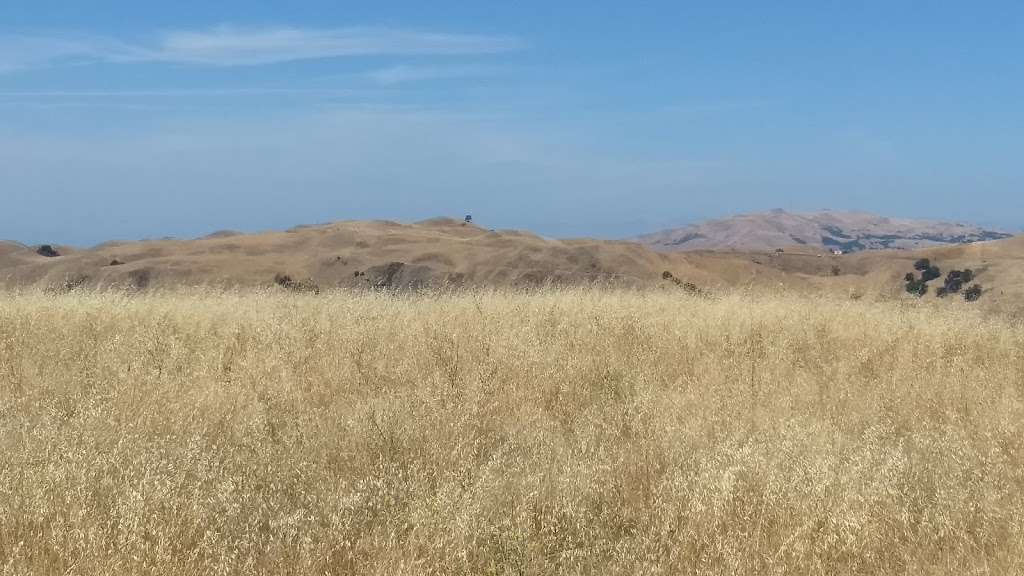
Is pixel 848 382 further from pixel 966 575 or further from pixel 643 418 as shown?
pixel 966 575

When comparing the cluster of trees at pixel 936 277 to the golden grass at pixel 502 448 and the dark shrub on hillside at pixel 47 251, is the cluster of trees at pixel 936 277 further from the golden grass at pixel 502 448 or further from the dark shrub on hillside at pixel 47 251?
the dark shrub on hillside at pixel 47 251

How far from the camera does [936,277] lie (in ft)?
95.2

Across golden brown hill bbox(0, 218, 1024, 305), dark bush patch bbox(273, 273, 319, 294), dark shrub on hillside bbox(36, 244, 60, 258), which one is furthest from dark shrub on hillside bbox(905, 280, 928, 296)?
dark shrub on hillside bbox(36, 244, 60, 258)

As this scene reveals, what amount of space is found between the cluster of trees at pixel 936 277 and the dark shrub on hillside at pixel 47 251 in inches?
1626

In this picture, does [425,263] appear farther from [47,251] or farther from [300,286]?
[47,251]

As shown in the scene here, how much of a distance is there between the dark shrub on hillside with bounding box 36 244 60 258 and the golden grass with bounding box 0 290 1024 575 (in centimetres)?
3820

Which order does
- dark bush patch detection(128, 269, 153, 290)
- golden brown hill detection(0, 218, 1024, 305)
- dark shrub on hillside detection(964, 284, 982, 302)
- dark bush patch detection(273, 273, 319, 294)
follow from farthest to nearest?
dark bush patch detection(128, 269, 153, 290)
golden brown hill detection(0, 218, 1024, 305)
dark shrub on hillside detection(964, 284, 982, 302)
dark bush patch detection(273, 273, 319, 294)

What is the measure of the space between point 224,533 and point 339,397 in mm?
2680

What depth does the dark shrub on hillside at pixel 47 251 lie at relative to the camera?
42.5 meters

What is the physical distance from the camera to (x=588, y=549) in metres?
3.89

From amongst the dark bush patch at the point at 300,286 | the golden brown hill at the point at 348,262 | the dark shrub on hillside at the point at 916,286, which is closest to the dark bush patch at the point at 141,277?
the golden brown hill at the point at 348,262

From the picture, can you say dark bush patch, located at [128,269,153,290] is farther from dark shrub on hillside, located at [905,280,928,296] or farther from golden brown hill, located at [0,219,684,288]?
dark shrub on hillside, located at [905,280,928,296]

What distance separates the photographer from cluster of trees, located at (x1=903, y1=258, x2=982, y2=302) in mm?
24656

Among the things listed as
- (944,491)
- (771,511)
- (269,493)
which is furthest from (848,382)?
(269,493)
